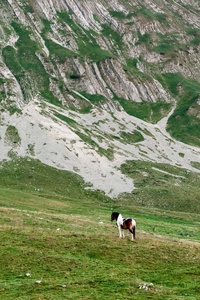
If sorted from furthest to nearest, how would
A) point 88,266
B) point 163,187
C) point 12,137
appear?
point 12,137 → point 163,187 → point 88,266

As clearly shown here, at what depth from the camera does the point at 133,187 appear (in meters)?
128

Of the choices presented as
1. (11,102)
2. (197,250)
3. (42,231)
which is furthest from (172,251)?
(11,102)

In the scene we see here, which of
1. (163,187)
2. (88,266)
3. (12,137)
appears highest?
(12,137)

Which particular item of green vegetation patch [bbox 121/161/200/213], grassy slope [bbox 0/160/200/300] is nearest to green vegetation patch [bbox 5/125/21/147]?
green vegetation patch [bbox 121/161/200/213]

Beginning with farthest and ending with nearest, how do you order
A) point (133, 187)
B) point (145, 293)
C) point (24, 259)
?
1. point (133, 187)
2. point (24, 259)
3. point (145, 293)

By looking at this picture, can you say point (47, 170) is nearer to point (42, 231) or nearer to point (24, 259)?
point (42, 231)

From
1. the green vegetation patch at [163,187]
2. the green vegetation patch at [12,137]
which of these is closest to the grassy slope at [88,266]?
the green vegetation patch at [163,187]

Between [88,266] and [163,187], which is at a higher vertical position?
[88,266]

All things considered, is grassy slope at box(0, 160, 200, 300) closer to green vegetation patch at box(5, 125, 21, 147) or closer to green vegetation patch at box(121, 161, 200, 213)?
green vegetation patch at box(121, 161, 200, 213)

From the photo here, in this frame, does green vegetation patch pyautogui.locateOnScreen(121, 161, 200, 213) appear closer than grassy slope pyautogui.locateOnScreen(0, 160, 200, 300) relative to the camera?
No

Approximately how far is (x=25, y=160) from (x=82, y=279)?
117881mm

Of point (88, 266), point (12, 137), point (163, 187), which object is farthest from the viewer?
point (12, 137)

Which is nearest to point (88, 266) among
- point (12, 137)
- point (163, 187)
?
point (163, 187)

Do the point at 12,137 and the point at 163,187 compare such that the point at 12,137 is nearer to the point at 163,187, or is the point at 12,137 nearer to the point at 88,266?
the point at 163,187
